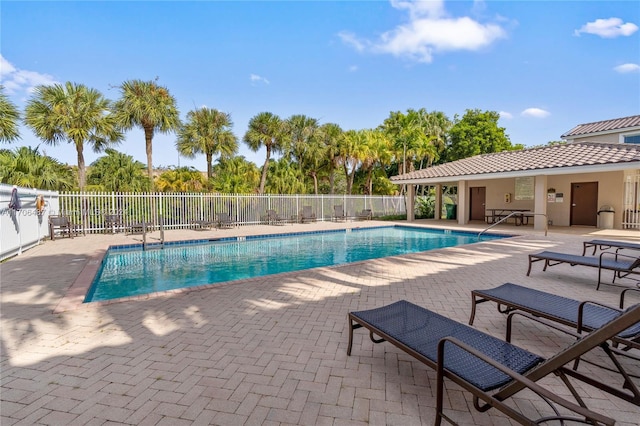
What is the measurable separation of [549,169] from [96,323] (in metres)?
A: 16.2

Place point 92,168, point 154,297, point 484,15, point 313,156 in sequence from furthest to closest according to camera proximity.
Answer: point 313,156, point 92,168, point 484,15, point 154,297

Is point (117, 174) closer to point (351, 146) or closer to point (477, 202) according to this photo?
point (351, 146)

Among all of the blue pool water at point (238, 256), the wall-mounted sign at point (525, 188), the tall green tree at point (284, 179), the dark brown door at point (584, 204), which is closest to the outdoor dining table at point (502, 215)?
the wall-mounted sign at point (525, 188)

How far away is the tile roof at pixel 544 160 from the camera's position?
12.7 metres

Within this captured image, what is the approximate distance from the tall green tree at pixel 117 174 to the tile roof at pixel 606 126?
29.8 meters

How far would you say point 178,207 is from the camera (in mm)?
15219

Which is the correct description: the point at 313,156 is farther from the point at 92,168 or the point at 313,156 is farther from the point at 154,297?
the point at 154,297

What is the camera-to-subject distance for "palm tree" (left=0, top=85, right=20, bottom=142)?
1045cm

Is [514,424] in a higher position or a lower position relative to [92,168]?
lower

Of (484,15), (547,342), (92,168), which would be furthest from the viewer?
(92,168)

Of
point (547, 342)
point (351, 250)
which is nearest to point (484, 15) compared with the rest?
point (351, 250)

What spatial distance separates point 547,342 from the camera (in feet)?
11.2

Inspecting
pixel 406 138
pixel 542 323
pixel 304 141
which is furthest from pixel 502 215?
pixel 542 323

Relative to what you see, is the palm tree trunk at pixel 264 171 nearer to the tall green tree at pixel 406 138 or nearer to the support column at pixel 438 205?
the tall green tree at pixel 406 138
